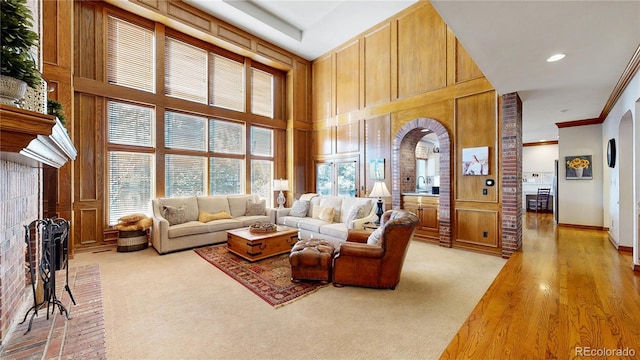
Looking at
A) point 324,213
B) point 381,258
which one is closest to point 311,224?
point 324,213

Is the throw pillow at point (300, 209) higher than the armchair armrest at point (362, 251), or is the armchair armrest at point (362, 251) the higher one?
the throw pillow at point (300, 209)

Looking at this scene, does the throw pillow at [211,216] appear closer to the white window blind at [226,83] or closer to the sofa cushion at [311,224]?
the sofa cushion at [311,224]

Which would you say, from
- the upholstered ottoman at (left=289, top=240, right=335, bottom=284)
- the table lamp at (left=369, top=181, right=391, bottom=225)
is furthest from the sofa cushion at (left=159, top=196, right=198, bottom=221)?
the table lamp at (left=369, top=181, right=391, bottom=225)

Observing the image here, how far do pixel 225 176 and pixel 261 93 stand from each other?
2604mm

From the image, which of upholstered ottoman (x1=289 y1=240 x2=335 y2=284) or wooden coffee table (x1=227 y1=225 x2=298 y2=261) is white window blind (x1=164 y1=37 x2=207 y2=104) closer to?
wooden coffee table (x1=227 y1=225 x2=298 y2=261)

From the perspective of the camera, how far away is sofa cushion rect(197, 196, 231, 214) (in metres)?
5.57

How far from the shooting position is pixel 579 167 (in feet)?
21.5

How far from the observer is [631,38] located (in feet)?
8.43

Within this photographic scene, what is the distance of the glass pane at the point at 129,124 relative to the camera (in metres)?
5.00

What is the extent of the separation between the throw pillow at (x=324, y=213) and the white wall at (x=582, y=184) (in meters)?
6.30

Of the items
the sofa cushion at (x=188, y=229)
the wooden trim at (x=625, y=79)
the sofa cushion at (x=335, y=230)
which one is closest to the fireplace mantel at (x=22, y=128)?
the sofa cushion at (x=188, y=229)

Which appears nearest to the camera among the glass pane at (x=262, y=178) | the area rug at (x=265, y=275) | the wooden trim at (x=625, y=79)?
the area rug at (x=265, y=275)

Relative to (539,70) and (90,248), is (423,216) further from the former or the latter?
(90,248)

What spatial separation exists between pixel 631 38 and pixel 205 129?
22.5 feet
